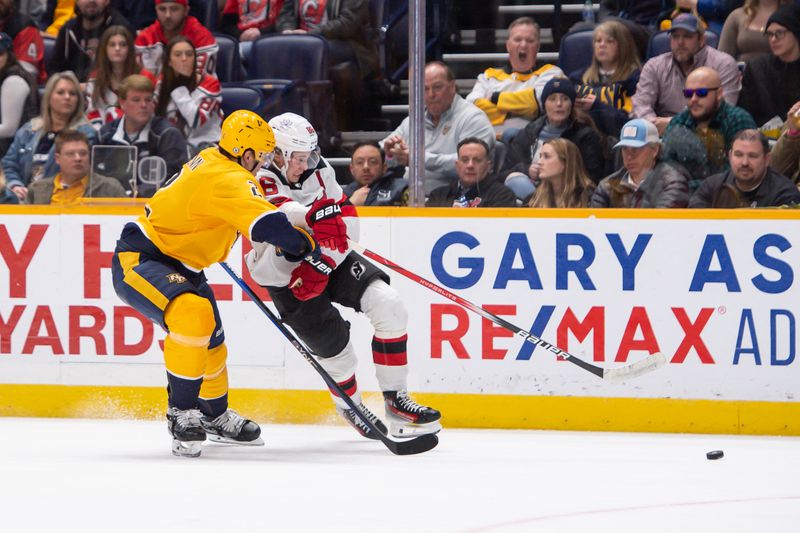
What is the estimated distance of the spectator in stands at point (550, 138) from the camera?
5.08 m

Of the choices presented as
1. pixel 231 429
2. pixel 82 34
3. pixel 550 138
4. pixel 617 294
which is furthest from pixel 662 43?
pixel 82 34

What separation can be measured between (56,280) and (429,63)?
1847mm

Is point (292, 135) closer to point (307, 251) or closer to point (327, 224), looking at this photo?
point (327, 224)

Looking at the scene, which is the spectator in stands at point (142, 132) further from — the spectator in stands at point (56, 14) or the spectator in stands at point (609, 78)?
the spectator in stands at point (609, 78)

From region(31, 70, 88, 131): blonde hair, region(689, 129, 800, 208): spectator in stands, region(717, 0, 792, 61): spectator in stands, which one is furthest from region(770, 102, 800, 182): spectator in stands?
region(31, 70, 88, 131): blonde hair

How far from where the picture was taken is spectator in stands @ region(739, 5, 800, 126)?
201 inches

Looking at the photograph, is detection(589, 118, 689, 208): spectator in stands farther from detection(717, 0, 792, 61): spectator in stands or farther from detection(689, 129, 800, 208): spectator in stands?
detection(717, 0, 792, 61): spectator in stands

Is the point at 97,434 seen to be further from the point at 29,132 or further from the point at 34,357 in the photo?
the point at 29,132

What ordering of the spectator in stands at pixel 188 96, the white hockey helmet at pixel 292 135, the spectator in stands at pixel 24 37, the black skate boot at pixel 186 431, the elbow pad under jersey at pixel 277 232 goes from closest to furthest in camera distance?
the elbow pad under jersey at pixel 277 232
the black skate boot at pixel 186 431
the white hockey helmet at pixel 292 135
the spectator in stands at pixel 188 96
the spectator in stands at pixel 24 37

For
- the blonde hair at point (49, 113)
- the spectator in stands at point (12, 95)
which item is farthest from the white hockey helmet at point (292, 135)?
the spectator in stands at point (12, 95)

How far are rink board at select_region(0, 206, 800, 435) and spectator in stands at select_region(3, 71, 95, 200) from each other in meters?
0.26

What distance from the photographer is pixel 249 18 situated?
6703mm

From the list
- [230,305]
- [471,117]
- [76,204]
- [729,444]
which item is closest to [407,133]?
[471,117]

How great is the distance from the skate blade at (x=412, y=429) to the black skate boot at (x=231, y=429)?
51cm
